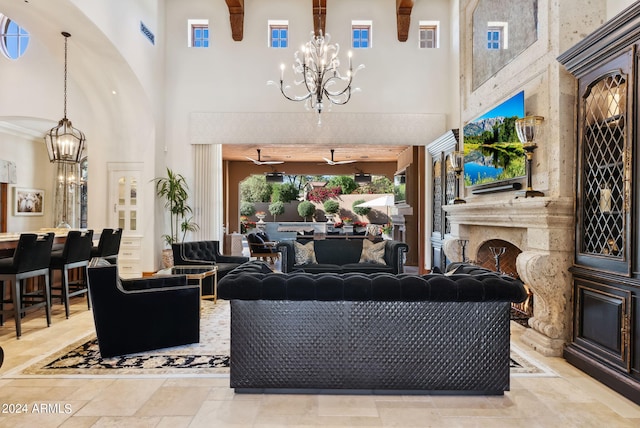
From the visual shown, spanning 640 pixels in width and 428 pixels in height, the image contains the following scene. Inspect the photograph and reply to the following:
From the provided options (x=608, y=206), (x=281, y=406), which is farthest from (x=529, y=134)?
(x=281, y=406)

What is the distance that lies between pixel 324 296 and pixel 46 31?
6485 mm

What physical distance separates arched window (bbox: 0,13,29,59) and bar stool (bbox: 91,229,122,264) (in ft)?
16.6

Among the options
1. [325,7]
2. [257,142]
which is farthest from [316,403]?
[325,7]

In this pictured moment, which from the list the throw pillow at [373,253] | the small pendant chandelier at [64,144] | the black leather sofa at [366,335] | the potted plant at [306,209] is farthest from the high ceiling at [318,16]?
the potted plant at [306,209]

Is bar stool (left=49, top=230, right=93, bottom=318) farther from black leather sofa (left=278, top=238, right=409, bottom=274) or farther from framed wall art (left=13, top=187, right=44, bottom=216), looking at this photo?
framed wall art (left=13, top=187, right=44, bottom=216)

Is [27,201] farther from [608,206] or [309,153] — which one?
[608,206]

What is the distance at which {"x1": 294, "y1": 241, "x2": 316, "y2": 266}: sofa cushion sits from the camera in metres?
6.35

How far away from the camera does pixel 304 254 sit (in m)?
6.38

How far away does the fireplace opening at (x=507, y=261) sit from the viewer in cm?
517

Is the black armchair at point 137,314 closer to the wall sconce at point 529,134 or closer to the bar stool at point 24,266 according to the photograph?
the bar stool at point 24,266

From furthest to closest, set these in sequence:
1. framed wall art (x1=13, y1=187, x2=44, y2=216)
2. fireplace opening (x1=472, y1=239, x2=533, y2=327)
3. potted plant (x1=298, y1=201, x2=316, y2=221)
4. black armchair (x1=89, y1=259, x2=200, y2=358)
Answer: potted plant (x1=298, y1=201, x2=316, y2=221)
framed wall art (x1=13, y1=187, x2=44, y2=216)
fireplace opening (x1=472, y1=239, x2=533, y2=327)
black armchair (x1=89, y1=259, x2=200, y2=358)

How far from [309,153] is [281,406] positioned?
947 centimetres

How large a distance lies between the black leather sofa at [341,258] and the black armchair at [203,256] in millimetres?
→ 891

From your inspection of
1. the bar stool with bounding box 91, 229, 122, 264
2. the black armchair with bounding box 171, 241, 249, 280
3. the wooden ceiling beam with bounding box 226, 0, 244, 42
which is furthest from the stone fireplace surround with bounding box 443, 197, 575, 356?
the wooden ceiling beam with bounding box 226, 0, 244, 42
